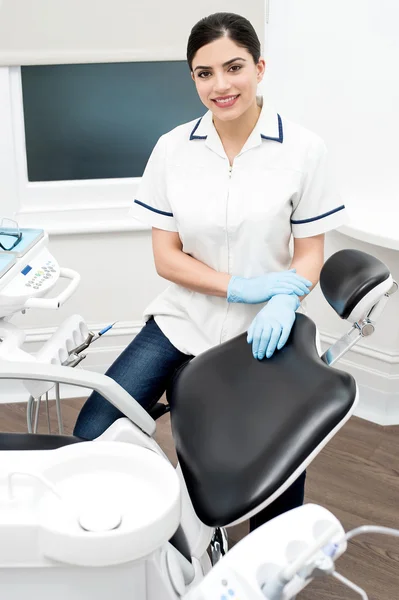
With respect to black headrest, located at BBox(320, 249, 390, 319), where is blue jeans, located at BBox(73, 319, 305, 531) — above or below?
below

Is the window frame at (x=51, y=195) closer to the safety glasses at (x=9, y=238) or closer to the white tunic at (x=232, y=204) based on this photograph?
Result: the safety glasses at (x=9, y=238)

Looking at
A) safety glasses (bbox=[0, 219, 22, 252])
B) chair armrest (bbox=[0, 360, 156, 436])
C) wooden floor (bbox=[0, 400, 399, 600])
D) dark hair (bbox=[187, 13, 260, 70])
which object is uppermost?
dark hair (bbox=[187, 13, 260, 70])

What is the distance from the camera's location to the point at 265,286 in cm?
145

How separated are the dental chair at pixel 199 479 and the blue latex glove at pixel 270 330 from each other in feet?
0.06

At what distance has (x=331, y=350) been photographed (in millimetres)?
1282

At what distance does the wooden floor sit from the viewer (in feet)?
5.82

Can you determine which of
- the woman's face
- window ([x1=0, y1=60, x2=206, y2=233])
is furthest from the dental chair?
window ([x1=0, y1=60, x2=206, y2=233])

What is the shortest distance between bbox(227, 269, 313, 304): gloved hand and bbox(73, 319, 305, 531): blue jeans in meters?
0.18

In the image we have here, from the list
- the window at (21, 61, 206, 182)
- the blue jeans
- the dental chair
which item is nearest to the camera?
the dental chair

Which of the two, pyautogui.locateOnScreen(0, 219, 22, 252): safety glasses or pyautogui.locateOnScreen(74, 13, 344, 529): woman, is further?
pyautogui.locateOnScreen(0, 219, 22, 252): safety glasses

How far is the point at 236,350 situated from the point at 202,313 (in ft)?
1.07

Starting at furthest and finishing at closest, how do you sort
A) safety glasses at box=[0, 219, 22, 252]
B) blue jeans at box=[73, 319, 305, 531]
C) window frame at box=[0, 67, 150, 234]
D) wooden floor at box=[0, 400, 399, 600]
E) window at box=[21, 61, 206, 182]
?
window at box=[21, 61, 206, 182] < window frame at box=[0, 67, 150, 234] < wooden floor at box=[0, 400, 399, 600] < safety glasses at box=[0, 219, 22, 252] < blue jeans at box=[73, 319, 305, 531]

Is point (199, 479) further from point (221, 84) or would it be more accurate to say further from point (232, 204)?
point (221, 84)

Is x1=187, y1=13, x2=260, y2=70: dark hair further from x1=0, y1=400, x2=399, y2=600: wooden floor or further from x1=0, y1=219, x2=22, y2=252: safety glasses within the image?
x1=0, y1=400, x2=399, y2=600: wooden floor
